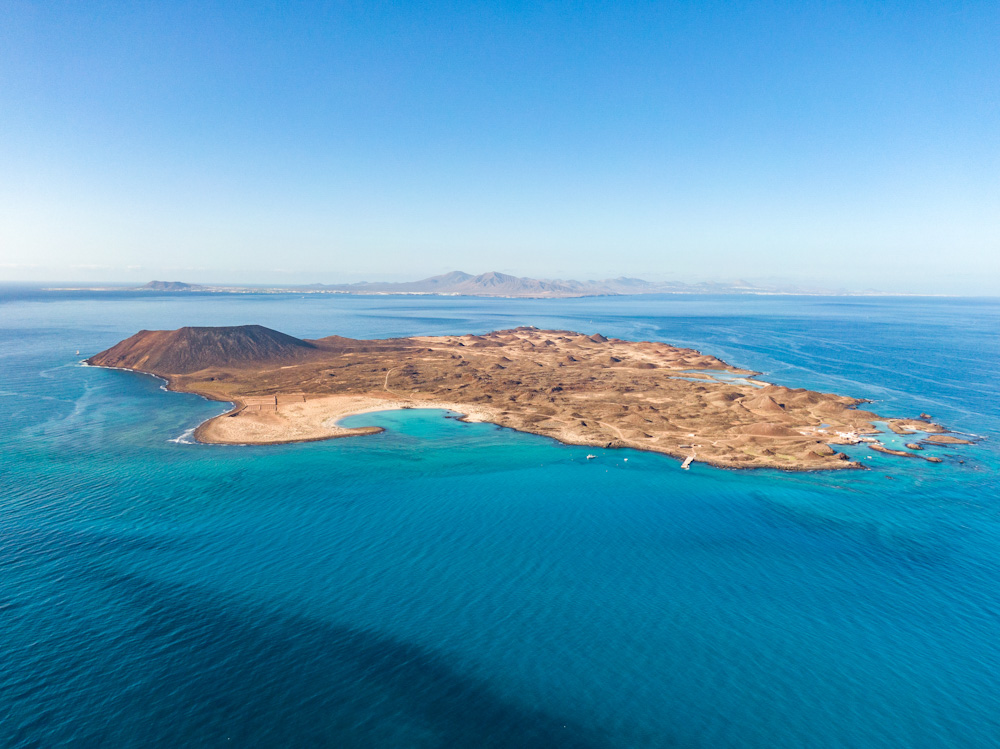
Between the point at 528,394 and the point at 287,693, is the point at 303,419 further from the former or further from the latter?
the point at 287,693

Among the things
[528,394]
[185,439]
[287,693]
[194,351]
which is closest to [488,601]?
[287,693]

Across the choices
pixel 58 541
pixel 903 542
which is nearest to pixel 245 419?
pixel 58 541

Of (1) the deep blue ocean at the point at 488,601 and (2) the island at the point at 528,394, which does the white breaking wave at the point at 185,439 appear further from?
(1) the deep blue ocean at the point at 488,601

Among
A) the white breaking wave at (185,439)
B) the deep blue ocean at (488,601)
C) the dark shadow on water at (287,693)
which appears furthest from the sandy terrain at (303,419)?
the dark shadow on water at (287,693)

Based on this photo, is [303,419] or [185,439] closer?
[185,439]

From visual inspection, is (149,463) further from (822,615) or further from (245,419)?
(822,615)

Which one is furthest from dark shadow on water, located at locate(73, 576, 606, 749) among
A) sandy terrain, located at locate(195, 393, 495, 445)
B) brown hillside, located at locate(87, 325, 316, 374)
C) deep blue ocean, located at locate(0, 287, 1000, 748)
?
brown hillside, located at locate(87, 325, 316, 374)
